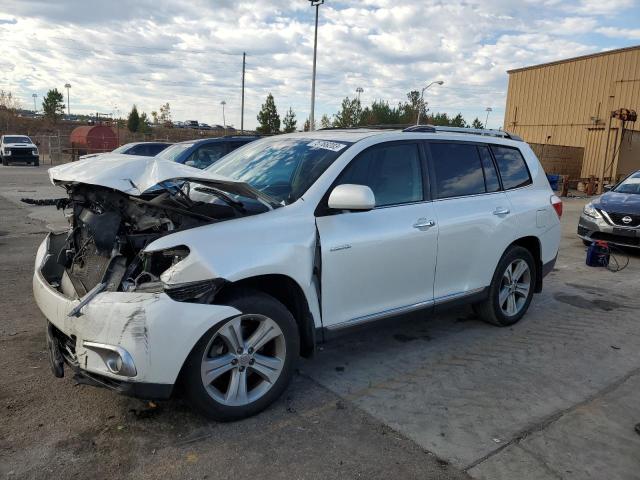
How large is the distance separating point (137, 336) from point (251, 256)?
771 mm

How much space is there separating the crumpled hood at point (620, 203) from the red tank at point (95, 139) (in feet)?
111

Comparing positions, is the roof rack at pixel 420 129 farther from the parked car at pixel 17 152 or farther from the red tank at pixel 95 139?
the red tank at pixel 95 139

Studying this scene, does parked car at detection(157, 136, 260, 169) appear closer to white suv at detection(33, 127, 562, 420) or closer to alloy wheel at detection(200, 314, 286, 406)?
white suv at detection(33, 127, 562, 420)

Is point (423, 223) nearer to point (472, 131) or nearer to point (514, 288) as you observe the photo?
point (472, 131)

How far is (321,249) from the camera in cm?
345

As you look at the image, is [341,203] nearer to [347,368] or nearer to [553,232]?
[347,368]

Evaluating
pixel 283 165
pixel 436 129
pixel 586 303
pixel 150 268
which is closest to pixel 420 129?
pixel 436 129

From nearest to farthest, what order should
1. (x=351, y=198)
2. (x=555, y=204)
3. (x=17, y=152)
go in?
(x=351, y=198) → (x=555, y=204) → (x=17, y=152)

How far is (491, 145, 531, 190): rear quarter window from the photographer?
509 cm

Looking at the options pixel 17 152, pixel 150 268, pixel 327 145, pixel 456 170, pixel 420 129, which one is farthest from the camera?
pixel 17 152

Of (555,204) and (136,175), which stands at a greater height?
(136,175)

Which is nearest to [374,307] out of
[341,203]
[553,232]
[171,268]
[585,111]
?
[341,203]

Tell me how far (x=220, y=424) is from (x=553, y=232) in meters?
4.05

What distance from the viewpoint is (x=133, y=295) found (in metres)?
2.87
